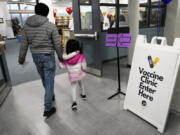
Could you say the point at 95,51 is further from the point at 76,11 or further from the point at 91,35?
the point at 76,11

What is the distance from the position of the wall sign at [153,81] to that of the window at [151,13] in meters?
3.76

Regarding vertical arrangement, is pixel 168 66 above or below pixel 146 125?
above

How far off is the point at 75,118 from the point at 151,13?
5.16 metres

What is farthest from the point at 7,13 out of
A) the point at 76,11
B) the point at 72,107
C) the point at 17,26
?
the point at 72,107

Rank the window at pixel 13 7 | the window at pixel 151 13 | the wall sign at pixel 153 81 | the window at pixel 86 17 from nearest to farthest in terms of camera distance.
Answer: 1. the wall sign at pixel 153 81
2. the window at pixel 86 17
3. the window at pixel 151 13
4. the window at pixel 13 7

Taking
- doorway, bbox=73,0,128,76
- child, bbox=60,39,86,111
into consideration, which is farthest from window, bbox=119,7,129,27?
child, bbox=60,39,86,111

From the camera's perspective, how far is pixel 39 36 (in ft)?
6.48

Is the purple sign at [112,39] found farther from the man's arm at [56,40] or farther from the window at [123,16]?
the window at [123,16]

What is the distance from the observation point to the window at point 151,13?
5.35 meters

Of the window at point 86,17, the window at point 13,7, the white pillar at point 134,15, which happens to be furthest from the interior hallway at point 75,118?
the window at point 13,7

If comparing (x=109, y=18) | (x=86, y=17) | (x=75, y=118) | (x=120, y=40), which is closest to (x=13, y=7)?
(x=109, y=18)

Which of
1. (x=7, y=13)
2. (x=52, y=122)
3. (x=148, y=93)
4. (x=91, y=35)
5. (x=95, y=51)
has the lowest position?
(x=52, y=122)

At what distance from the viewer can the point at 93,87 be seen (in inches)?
129

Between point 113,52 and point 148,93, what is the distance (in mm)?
3357
